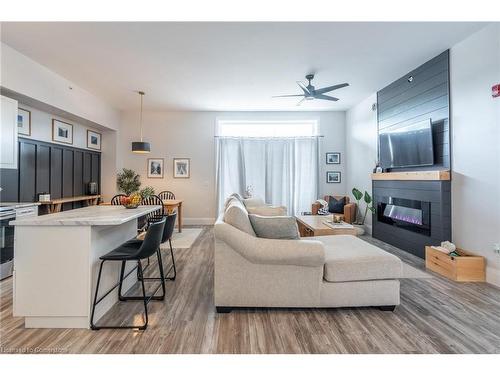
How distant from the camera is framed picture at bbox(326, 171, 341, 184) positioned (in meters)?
6.71

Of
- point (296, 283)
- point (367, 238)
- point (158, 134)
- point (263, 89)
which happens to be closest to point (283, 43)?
point (263, 89)

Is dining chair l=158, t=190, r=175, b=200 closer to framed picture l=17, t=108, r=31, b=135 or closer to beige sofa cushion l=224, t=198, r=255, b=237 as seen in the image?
framed picture l=17, t=108, r=31, b=135

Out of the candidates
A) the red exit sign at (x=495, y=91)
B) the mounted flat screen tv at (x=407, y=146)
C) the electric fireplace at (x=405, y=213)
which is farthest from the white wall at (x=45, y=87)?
the electric fireplace at (x=405, y=213)

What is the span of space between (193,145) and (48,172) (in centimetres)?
317

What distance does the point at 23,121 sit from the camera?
4039 mm

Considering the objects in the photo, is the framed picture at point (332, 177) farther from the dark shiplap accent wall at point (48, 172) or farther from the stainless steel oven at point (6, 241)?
the stainless steel oven at point (6, 241)

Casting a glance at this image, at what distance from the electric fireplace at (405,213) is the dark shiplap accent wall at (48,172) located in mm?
6418

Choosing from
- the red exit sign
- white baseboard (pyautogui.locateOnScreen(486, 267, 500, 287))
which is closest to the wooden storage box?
white baseboard (pyautogui.locateOnScreen(486, 267, 500, 287))

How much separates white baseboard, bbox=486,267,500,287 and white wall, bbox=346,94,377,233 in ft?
8.37

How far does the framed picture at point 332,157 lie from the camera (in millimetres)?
6695

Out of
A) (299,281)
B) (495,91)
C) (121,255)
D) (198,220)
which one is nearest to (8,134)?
(121,255)

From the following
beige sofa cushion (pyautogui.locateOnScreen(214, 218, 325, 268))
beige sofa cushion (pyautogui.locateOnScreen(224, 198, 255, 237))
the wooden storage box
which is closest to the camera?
beige sofa cushion (pyautogui.locateOnScreen(214, 218, 325, 268))

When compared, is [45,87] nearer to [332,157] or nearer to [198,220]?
[198,220]
